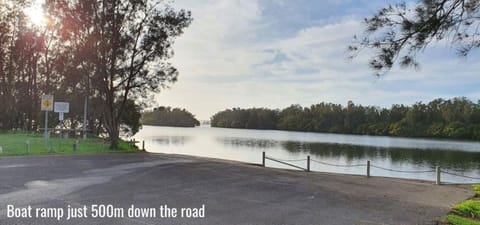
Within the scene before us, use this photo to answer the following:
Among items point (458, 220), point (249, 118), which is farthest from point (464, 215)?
point (249, 118)

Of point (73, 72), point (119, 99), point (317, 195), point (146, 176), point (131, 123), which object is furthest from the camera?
point (131, 123)

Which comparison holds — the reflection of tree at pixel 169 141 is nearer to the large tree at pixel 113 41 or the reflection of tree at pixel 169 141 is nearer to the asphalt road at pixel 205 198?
the large tree at pixel 113 41

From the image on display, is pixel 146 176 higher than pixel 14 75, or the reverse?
pixel 14 75

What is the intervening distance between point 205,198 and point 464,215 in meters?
5.08

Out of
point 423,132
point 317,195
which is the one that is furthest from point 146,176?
point 423,132

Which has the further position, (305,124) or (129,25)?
(305,124)

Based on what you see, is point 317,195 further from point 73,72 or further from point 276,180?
point 73,72

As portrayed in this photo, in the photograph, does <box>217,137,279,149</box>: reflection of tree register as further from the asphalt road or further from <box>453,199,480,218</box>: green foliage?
<box>453,199,480,218</box>: green foliage

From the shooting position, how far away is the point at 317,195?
900cm

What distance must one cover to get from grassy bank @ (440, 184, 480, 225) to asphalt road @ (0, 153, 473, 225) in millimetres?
231

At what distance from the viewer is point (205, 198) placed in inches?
315

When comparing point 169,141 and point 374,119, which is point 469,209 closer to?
point 169,141

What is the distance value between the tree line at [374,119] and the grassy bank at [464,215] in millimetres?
73204

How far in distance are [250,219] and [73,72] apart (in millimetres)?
20509
